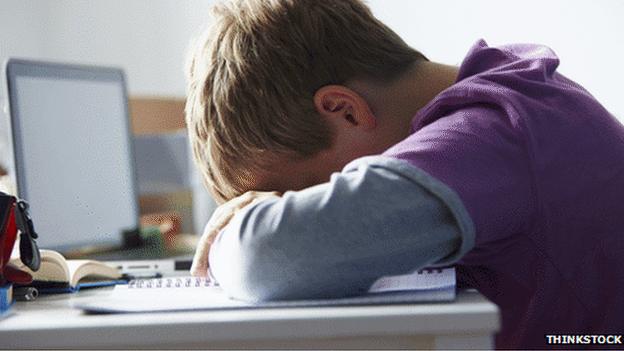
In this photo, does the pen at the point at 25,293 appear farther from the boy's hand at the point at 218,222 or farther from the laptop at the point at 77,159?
the laptop at the point at 77,159

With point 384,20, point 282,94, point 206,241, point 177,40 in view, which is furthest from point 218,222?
point 177,40

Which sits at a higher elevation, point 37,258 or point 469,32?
point 469,32

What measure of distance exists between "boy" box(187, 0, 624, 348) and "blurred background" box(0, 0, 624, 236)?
23 centimetres

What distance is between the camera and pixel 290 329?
2.48ft

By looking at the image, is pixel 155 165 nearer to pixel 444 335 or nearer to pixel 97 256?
pixel 97 256

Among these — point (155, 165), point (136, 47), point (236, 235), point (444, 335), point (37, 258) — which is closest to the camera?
point (444, 335)

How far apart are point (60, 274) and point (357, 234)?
18.7 inches

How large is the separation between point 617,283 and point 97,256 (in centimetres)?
112

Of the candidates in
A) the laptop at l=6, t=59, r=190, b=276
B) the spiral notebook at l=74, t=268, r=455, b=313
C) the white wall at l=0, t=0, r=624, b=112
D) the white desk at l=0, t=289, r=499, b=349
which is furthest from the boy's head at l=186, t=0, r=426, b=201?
the white wall at l=0, t=0, r=624, b=112

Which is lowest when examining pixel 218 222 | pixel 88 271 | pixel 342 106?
pixel 88 271

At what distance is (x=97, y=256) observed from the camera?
184 cm

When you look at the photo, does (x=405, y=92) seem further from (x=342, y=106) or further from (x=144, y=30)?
(x=144, y=30)

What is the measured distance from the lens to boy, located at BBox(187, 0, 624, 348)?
823mm

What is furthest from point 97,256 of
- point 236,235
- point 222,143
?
point 236,235
